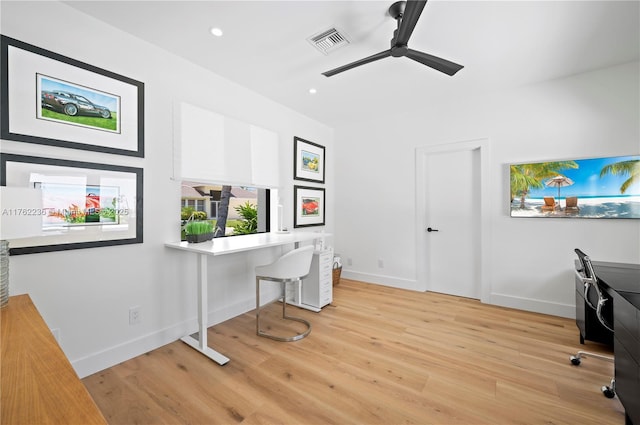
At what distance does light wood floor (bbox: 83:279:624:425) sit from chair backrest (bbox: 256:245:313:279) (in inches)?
22.6

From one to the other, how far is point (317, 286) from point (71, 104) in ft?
8.68

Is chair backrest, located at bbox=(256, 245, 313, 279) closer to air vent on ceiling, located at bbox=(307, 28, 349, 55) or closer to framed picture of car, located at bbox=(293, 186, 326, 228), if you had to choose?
framed picture of car, located at bbox=(293, 186, 326, 228)

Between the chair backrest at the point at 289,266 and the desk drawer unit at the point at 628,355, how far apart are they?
6.65ft

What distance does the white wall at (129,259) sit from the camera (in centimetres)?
179

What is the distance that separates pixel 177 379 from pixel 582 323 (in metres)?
3.25

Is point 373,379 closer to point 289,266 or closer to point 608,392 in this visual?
point 289,266

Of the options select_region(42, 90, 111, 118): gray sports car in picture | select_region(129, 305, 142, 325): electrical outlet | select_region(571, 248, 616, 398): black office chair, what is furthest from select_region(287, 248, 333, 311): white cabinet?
select_region(42, 90, 111, 118): gray sports car in picture

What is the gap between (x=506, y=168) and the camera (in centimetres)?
329

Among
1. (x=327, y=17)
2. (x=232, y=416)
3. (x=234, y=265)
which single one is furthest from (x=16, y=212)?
(x=327, y=17)

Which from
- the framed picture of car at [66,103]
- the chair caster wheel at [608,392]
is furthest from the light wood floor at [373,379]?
the framed picture of car at [66,103]

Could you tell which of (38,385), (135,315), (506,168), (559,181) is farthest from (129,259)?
(559,181)

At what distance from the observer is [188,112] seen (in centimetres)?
256

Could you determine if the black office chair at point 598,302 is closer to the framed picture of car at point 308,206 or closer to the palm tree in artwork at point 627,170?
the palm tree in artwork at point 627,170

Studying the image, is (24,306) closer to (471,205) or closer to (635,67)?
(471,205)
